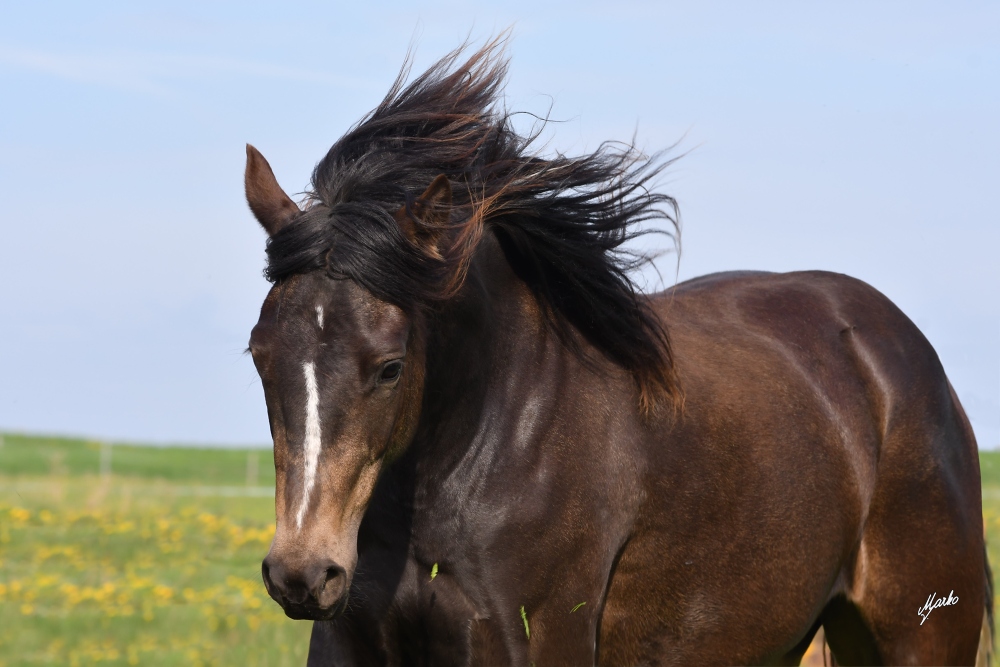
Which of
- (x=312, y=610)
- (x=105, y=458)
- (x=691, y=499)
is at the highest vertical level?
(x=691, y=499)

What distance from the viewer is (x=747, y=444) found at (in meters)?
4.64

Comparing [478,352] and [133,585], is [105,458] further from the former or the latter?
[478,352]

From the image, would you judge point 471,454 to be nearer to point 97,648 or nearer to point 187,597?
point 97,648

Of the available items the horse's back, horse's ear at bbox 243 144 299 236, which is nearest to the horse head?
horse's ear at bbox 243 144 299 236

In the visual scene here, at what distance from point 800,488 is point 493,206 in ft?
5.95

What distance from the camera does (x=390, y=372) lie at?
341cm

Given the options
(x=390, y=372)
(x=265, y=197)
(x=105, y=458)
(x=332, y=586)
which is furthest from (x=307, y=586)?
(x=105, y=458)

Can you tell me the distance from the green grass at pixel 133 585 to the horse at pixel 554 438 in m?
1.26

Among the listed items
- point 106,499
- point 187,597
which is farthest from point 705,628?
point 106,499

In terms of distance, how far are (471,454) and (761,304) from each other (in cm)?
222

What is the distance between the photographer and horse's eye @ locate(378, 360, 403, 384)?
11.1ft

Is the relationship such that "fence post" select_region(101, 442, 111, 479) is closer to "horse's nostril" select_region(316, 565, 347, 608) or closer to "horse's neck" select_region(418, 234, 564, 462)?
"horse's neck" select_region(418, 234, 564, 462)

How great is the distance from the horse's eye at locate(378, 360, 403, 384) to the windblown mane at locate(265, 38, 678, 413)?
25 centimetres

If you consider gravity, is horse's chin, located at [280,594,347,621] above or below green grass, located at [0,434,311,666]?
above
